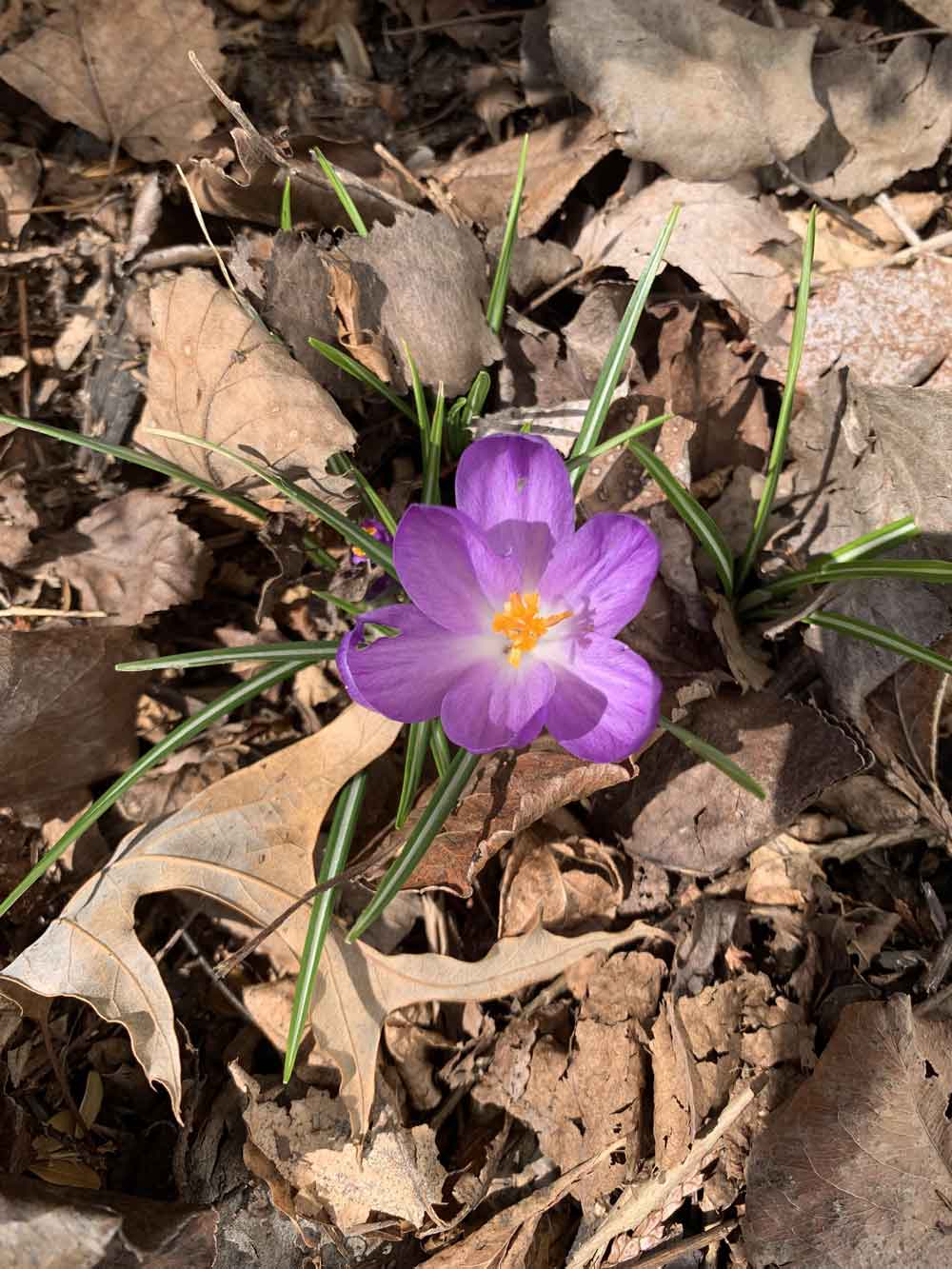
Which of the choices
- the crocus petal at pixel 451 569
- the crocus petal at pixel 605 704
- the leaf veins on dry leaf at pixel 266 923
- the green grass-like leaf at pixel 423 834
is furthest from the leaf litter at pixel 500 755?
the crocus petal at pixel 451 569

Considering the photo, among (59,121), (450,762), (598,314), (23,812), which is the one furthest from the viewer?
(59,121)

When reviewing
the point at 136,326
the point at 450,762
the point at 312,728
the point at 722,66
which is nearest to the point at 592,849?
the point at 450,762

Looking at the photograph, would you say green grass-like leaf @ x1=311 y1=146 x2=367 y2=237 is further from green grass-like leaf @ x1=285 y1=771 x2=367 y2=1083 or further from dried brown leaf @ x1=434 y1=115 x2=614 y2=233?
green grass-like leaf @ x1=285 y1=771 x2=367 y2=1083

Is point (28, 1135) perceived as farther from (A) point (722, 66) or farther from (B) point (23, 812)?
(A) point (722, 66)

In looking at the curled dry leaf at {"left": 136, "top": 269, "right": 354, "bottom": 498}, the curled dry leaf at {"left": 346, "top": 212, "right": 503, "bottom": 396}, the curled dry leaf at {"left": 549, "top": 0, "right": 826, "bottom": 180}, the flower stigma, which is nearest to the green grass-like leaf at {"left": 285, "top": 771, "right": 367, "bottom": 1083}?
the flower stigma

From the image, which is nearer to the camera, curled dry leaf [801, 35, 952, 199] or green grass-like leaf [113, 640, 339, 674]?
green grass-like leaf [113, 640, 339, 674]

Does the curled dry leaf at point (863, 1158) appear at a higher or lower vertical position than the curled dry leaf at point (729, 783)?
lower

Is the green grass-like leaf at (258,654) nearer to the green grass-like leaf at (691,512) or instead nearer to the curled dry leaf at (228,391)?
the curled dry leaf at (228,391)
